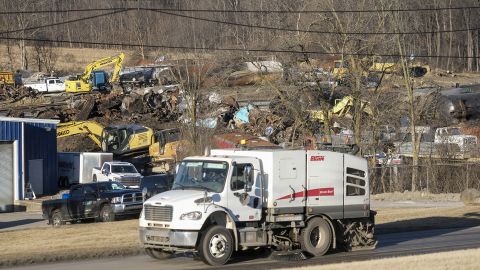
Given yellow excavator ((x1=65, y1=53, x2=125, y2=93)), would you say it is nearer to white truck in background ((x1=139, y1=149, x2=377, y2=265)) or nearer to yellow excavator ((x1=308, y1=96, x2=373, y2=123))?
yellow excavator ((x1=308, y1=96, x2=373, y2=123))

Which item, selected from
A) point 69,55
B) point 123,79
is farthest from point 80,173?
point 69,55

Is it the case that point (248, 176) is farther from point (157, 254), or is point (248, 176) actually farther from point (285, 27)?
point (285, 27)

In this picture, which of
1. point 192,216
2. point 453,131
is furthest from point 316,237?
point 453,131

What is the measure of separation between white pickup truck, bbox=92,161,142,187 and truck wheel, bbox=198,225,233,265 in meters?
24.5

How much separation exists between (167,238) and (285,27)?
115 ft

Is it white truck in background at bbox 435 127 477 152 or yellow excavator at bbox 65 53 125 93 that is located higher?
yellow excavator at bbox 65 53 125 93

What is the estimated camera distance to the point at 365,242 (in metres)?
23.1

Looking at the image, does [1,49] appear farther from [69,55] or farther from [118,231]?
[118,231]

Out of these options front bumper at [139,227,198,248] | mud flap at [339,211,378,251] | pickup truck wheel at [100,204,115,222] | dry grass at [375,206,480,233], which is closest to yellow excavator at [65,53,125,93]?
pickup truck wheel at [100,204,115,222]

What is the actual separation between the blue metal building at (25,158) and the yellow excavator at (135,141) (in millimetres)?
5713

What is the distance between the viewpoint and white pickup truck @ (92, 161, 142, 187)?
44.4 metres

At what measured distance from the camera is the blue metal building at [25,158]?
148ft

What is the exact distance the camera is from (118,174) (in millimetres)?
45344

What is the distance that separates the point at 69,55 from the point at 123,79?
29.3 m
